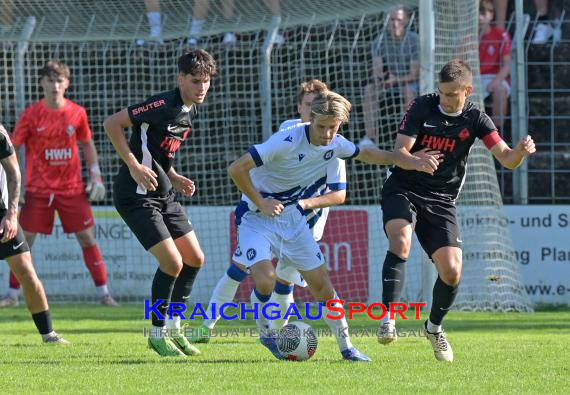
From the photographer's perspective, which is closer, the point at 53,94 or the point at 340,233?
the point at 53,94

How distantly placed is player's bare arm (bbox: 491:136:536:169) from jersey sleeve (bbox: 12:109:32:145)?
20.9 feet

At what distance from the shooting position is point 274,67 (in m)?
14.6

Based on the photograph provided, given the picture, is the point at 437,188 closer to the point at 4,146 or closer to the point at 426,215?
the point at 426,215

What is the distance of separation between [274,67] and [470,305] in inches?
162

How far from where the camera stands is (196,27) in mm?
14562

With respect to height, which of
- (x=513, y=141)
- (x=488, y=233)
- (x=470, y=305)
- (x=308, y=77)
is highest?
(x=308, y=77)

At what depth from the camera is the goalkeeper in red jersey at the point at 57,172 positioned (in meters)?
12.6

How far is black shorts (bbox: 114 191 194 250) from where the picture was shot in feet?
26.0

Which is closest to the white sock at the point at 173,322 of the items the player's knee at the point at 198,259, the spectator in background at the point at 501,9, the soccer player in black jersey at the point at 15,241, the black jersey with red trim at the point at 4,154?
the player's knee at the point at 198,259

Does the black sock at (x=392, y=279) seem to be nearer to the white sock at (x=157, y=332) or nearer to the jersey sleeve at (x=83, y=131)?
the white sock at (x=157, y=332)

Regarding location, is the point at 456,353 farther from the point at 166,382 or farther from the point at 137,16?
the point at 137,16

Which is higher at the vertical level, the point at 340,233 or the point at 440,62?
the point at 440,62

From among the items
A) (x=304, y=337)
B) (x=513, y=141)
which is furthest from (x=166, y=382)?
(x=513, y=141)

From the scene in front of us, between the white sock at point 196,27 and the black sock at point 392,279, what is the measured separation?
730cm
